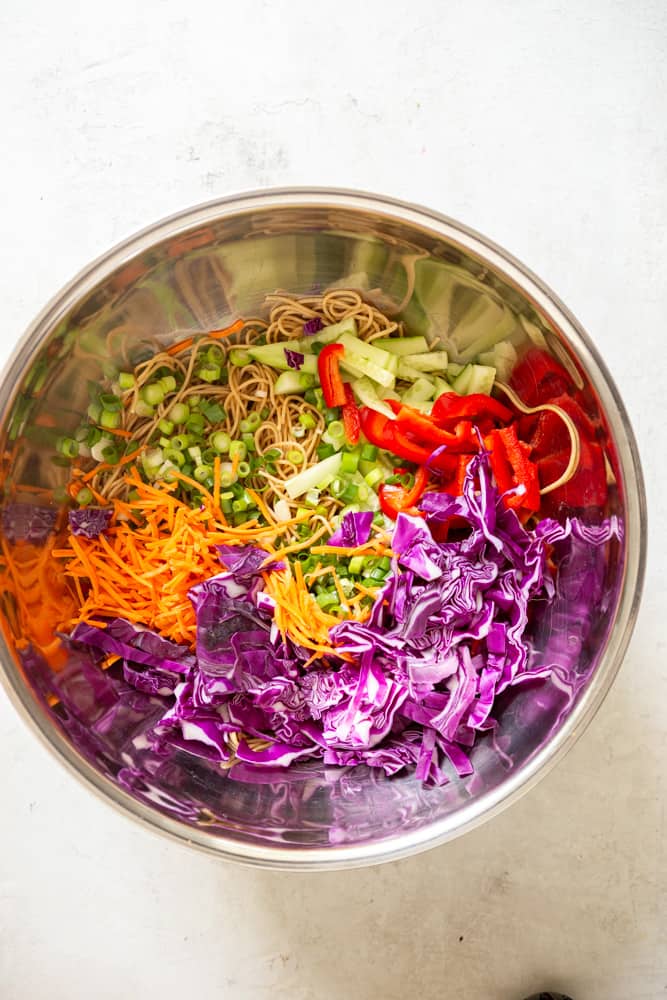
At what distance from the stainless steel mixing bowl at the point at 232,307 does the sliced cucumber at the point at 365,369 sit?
0.50 feet

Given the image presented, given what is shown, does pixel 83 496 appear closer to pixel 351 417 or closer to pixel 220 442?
pixel 220 442

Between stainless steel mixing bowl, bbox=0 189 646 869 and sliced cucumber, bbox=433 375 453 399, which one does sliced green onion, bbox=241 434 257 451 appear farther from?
sliced cucumber, bbox=433 375 453 399

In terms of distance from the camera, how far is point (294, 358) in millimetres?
1852

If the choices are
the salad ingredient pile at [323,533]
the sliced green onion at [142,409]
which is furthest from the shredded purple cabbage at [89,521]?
the sliced green onion at [142,409]

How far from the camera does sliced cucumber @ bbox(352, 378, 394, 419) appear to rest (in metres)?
1.80

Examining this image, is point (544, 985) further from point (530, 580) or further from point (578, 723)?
point (530, 580)

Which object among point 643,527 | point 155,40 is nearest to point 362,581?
point 643,527

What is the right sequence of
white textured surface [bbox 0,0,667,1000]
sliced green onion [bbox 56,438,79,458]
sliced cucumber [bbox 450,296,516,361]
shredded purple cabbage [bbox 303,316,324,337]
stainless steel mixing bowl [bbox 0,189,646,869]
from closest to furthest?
stainless steel mixing bowl [bbox 0,189,646,869] → sliced cucumber [bbox 450,296,516,361] → sliced green onion [bbox 56,438,79,458] → shredded purple cabbage [bbox 303,316,324,337] → white textured surface [bbox 0,0,667,1000]

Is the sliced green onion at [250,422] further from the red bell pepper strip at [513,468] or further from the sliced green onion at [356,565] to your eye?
the red bell pepper strip at [513,468]

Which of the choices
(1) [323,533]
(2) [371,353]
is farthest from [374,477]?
(2) [371,353]

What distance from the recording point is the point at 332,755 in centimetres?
173

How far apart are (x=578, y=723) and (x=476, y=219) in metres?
1.28

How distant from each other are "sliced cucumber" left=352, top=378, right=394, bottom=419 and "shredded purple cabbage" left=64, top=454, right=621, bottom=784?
0.24 meters

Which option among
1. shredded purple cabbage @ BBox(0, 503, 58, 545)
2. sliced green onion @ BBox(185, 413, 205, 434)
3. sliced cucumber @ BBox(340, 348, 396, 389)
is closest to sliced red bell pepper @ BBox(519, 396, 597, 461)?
sliced cucumber @ BBox(340, 348, 396, 389)
